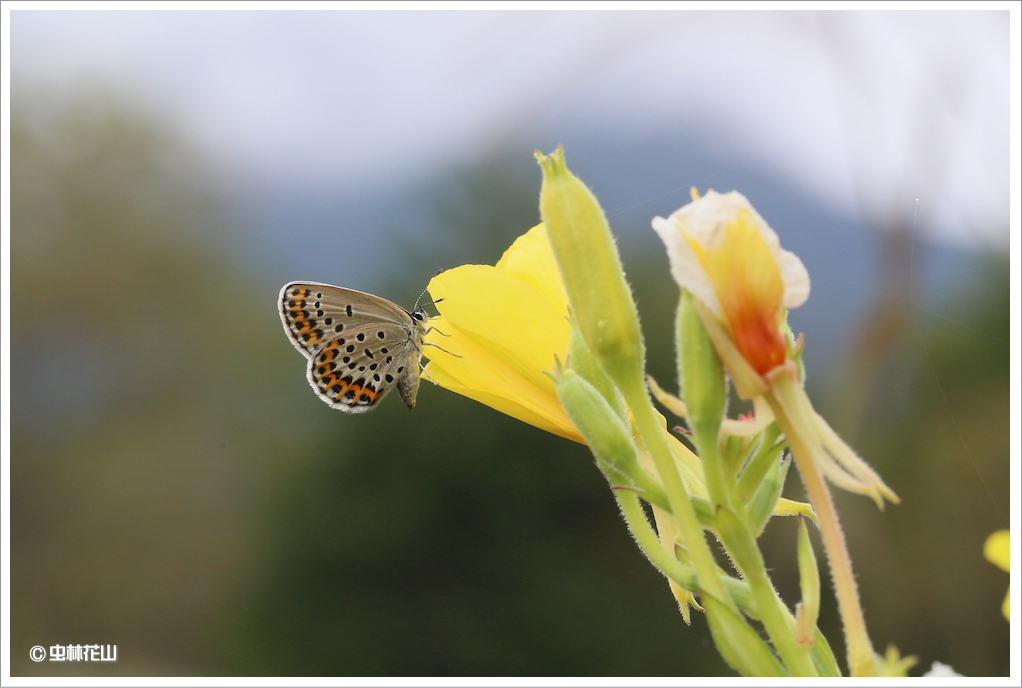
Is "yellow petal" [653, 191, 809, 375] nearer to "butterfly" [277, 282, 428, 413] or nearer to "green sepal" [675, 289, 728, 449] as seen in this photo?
"green sepal" [675, 289, 728, 449]

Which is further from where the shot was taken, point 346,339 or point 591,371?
point 346,339

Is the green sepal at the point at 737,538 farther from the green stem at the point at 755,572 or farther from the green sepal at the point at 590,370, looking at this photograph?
the green sepal at the point at 590,370

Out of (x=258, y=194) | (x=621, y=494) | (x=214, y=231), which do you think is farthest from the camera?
(x=214, y=231)

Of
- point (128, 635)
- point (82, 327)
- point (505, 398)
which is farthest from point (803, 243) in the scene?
point (82, 327)

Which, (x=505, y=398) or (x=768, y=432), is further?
(x=505, y=398)

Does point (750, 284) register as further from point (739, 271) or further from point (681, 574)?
point (681, 574)

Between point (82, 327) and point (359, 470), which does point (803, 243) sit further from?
point (82, 327)

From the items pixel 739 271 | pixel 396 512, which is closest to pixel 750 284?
pixel 739 271
